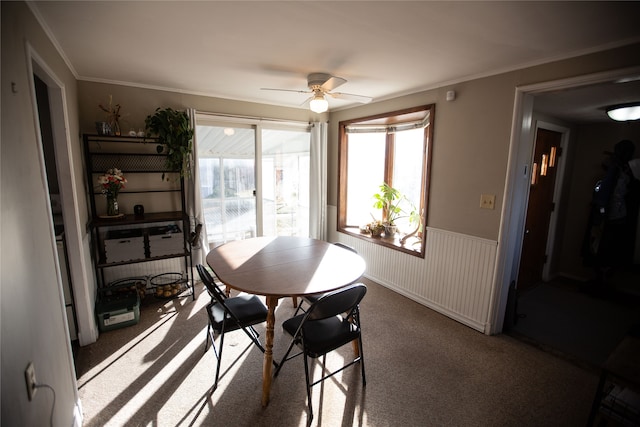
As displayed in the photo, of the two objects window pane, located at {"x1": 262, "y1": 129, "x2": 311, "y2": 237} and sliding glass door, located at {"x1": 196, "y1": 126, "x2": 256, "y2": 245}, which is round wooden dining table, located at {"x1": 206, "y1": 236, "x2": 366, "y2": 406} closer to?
Result: sliding glass door, located at {"x1": 196, "y1": 126, "x2": 256, "y2": 245}

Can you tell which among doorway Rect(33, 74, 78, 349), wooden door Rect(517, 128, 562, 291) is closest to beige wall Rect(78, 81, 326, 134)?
doorway Rect(33, 74, 78, 349)

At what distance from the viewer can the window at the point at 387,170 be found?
350cm

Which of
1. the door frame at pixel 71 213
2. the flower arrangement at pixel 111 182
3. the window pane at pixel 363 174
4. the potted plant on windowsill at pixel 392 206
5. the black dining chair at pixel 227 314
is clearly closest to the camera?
the black dining chair at pixel 227 314

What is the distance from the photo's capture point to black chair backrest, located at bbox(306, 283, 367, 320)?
169cm

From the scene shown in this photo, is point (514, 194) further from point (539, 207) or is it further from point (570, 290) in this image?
point (570, 290)

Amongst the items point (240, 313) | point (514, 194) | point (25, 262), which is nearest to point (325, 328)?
point (240, 313)

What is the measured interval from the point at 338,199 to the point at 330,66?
219 cm

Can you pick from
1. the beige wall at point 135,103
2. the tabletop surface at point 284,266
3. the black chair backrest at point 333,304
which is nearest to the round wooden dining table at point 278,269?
the tabletop surface at point 284,266

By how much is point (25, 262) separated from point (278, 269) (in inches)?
52.8

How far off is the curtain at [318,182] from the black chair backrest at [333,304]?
8.46 ft

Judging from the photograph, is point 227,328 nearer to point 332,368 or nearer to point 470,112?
point 332,368

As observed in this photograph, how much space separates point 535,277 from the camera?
3.92m

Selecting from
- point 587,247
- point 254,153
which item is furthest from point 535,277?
point 254,153

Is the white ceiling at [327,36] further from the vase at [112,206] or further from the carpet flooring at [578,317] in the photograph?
the carpet flooring at [578,317]
